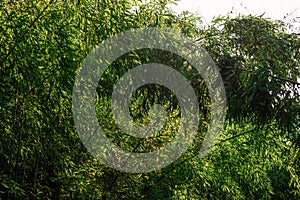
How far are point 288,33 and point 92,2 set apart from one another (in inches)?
53.9

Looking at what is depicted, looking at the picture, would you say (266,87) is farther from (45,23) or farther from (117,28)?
(45,23)

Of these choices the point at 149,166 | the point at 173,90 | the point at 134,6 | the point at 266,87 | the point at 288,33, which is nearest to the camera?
the point at 266,87

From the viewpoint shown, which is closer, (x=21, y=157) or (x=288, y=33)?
(x=288, y=33)

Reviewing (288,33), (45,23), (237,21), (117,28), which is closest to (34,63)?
(45,23)

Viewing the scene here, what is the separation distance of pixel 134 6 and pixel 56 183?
1.44 metres

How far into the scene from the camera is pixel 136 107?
12.1 ft

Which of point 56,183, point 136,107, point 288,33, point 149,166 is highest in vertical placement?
point 288,33

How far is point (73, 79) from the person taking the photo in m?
3.35

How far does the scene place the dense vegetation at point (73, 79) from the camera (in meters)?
2.90

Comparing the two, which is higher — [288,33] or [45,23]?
[288,33]

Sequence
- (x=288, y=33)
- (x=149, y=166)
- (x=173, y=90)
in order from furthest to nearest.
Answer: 1. (x=149, y=166)
2. (x=173, y=90)
3. (x=288, y=33)

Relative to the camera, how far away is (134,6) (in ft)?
11.5

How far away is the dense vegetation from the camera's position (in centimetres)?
290

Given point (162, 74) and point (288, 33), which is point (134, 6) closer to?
point (162, 74)
